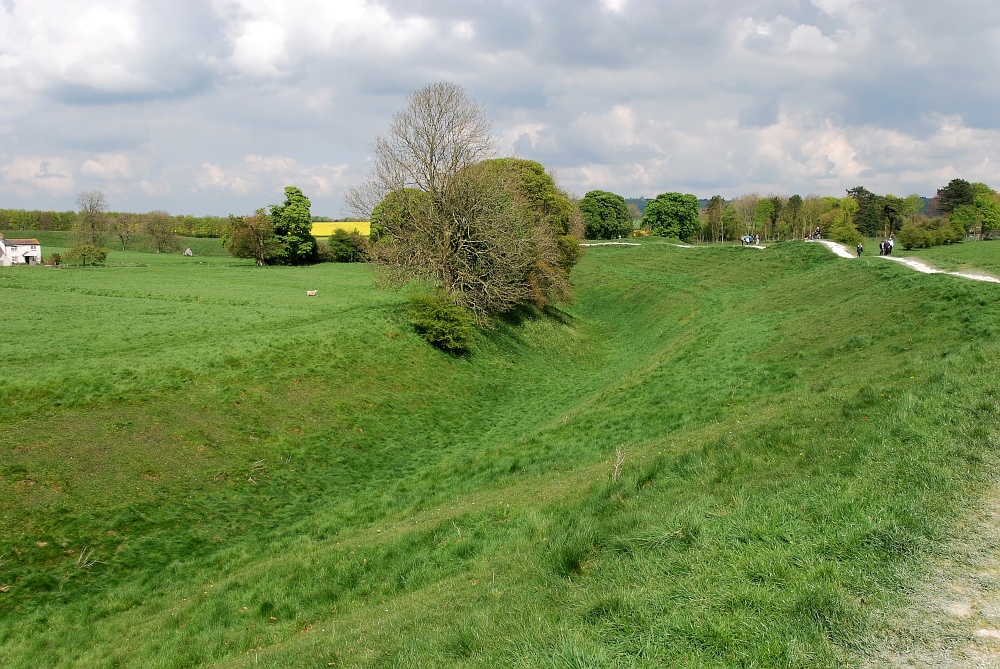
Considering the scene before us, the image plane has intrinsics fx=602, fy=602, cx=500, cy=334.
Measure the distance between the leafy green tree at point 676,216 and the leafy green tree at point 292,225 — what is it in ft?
226

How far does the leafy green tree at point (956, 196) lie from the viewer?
68.4 metres

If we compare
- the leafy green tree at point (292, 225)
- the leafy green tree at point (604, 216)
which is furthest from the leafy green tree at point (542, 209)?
the leafy green tree at point (604, 216)

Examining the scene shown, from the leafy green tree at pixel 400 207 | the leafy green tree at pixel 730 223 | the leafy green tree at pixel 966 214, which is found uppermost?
the leafy green tree at pixel 730 223

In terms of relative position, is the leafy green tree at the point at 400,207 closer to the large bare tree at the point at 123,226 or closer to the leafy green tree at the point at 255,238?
the leafy green tree at the point at 255,238

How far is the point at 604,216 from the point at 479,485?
102 m

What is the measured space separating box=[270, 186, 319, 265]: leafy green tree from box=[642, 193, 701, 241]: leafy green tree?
226 ft

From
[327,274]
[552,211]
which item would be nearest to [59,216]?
[327,274]

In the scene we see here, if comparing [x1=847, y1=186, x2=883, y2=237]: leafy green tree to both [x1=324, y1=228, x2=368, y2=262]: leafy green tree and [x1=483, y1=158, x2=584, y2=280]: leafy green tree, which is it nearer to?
[x1=483, y1=158, x2=584, y2=280]: leafy green tree

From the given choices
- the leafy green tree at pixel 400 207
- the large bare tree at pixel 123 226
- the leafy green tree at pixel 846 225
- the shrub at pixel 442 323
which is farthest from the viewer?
the large bare tree at pixel 123 226

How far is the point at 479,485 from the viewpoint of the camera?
51.0 ft

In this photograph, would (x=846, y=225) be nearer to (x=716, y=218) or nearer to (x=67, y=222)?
(x=716, y=218)

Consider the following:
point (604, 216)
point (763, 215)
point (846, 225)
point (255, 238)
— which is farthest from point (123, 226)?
point (846, 225)

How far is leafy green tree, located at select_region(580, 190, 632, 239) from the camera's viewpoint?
364 feet

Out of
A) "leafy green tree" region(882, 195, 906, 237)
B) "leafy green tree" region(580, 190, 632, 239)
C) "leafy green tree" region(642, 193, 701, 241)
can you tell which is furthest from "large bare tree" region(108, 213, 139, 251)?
"leafy green tree" region(882, 195, 906, 237)
